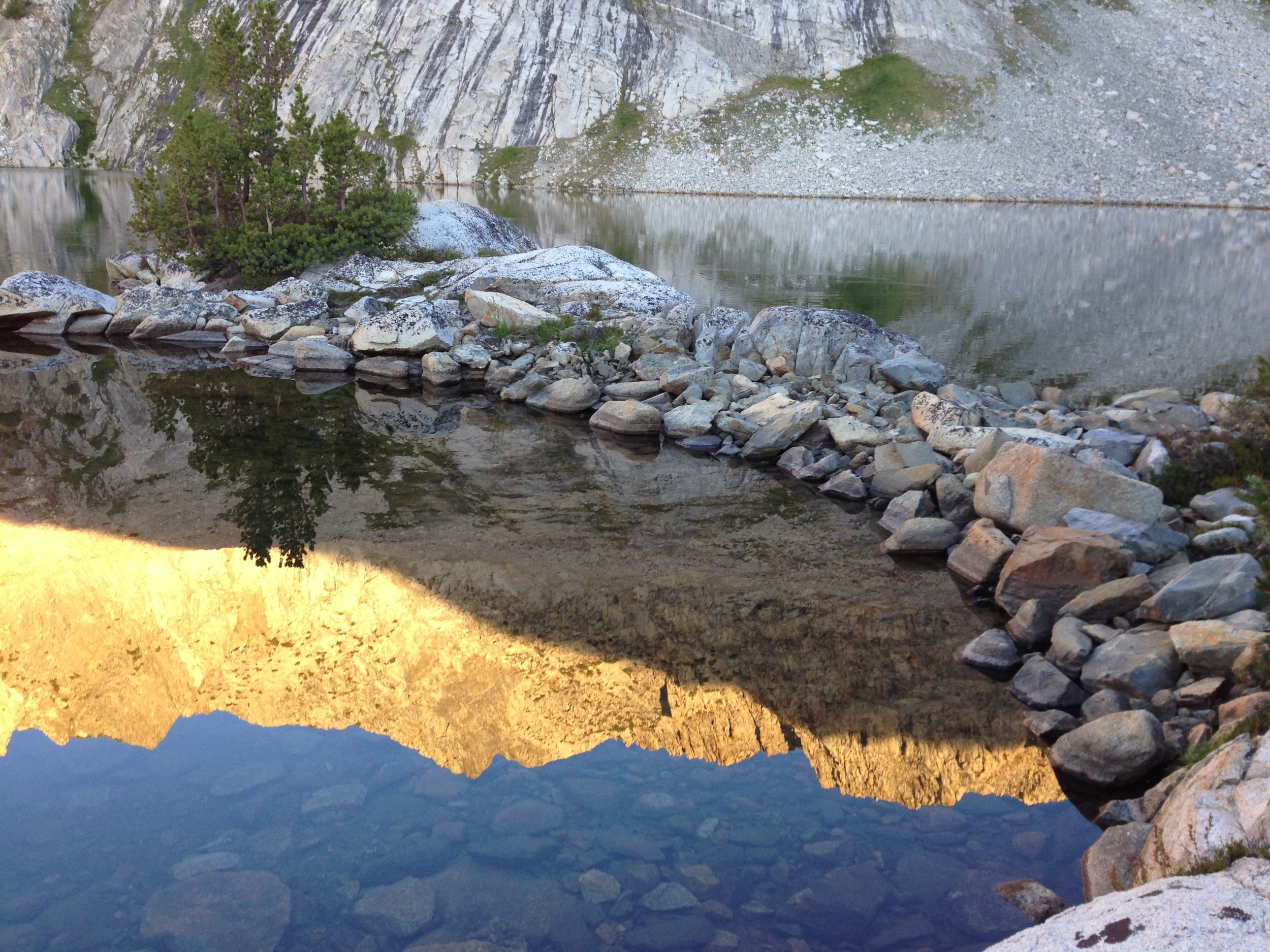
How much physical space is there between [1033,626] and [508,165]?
89.8 meters

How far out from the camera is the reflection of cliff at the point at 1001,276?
69.5 ft

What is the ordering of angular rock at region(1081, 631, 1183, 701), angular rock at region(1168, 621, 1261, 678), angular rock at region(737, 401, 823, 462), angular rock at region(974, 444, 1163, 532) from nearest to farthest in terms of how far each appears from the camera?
angular rock at region(1168, 621, 1261, 678) → angular rock at region(1081, 631, 1183, 701) → angular rock at region(974, 444, 1163, 532) → angular rock at region(737, 401, 823, 462)

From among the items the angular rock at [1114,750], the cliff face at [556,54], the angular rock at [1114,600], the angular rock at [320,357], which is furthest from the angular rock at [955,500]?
the cliff face at [556,54]

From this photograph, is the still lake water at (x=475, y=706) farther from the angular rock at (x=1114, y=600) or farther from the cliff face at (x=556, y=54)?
the cliff face at (x=556, y=54)

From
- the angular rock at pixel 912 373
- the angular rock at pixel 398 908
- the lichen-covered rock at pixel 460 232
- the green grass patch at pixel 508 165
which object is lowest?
the angular rock at pixel 398 908

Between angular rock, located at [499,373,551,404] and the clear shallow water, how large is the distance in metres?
4.35

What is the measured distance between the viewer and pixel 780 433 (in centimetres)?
1352

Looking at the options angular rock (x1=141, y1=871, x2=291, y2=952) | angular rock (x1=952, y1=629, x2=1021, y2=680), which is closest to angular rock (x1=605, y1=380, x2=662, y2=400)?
angular rock (x1=952, y1=629, x2=1021, y2=680)

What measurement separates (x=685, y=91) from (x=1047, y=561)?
92435 mm

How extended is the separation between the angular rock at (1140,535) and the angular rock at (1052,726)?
2.52m

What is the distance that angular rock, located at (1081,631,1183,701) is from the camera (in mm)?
7102

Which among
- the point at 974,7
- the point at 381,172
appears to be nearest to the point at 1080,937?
the point at 381,172

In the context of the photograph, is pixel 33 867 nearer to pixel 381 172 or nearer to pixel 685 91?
pixel 381 172

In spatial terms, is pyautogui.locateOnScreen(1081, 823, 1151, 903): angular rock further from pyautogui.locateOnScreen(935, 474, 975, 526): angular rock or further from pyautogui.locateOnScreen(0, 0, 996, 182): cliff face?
pyautogui.locateOnScreen(0, 0, 996, 182): cliff face
